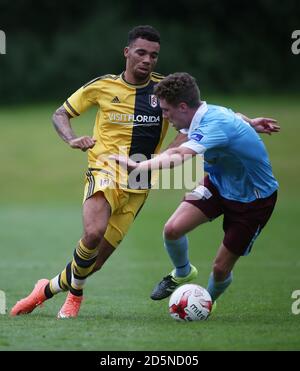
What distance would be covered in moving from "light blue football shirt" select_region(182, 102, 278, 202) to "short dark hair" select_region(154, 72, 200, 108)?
133mm

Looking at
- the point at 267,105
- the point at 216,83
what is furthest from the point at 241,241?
the point at 216,83

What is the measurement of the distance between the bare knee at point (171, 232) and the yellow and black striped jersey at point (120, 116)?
0.85 m

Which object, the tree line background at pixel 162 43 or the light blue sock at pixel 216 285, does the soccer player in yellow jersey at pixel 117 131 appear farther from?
the tree line background at pixel 162 43

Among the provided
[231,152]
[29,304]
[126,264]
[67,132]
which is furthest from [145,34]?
[126,264]

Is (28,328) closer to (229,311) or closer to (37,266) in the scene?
(229,311)

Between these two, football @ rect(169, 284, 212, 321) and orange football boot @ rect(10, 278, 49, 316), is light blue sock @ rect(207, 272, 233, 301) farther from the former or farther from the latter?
orange football boot @ rect(10, 278, 49, 316)

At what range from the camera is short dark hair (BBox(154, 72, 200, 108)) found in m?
7.85

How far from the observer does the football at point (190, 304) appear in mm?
8172

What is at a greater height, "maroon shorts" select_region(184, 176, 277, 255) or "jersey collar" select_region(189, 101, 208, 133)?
"jersey collar" select_region(189, 101, 208, 133)

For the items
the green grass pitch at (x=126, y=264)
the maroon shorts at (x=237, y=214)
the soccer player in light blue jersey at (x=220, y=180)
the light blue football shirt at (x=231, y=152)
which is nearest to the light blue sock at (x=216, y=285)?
the soccer player in light blue jersey at (x=220, y=180)

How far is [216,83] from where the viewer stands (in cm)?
4016

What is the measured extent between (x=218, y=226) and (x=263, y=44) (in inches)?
907

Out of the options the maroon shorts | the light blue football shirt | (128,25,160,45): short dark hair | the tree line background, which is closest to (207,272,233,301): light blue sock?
the maroon shorts

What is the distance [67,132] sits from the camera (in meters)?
8.75
